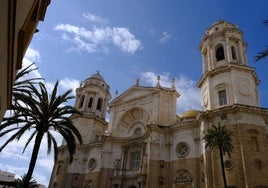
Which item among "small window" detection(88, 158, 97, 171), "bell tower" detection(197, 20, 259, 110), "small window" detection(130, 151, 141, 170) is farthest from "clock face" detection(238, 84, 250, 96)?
"small window" detection(88, 158, 97, 171)

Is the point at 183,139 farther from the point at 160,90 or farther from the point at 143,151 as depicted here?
the point at 160,90

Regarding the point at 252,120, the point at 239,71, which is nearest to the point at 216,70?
the point at 239,71

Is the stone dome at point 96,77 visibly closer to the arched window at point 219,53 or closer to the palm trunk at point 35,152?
the arched window at point 219,53

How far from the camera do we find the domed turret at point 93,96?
46.4 metres

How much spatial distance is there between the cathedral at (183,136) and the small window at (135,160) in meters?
0.13

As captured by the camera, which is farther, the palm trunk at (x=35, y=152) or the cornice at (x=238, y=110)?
the cornice at (x=238, y=110)

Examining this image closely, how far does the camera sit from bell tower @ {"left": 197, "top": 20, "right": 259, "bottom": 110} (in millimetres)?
28969

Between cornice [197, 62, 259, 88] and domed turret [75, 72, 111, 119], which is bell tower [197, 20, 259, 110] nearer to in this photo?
cornice [197, 62, 259, 88]

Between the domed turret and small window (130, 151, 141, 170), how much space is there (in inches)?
522

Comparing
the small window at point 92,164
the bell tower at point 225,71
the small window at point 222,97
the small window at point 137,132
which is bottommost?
the small window at point 92,164

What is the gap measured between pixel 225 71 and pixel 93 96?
25137mm

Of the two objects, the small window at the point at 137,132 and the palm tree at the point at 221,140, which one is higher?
the small window at the point at 137,132

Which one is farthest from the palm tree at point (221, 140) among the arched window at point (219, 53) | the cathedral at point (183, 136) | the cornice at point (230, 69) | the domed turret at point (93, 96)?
the domed turret at point (93, 96)

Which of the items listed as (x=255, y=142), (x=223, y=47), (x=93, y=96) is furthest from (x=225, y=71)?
(x=93, y=96)
